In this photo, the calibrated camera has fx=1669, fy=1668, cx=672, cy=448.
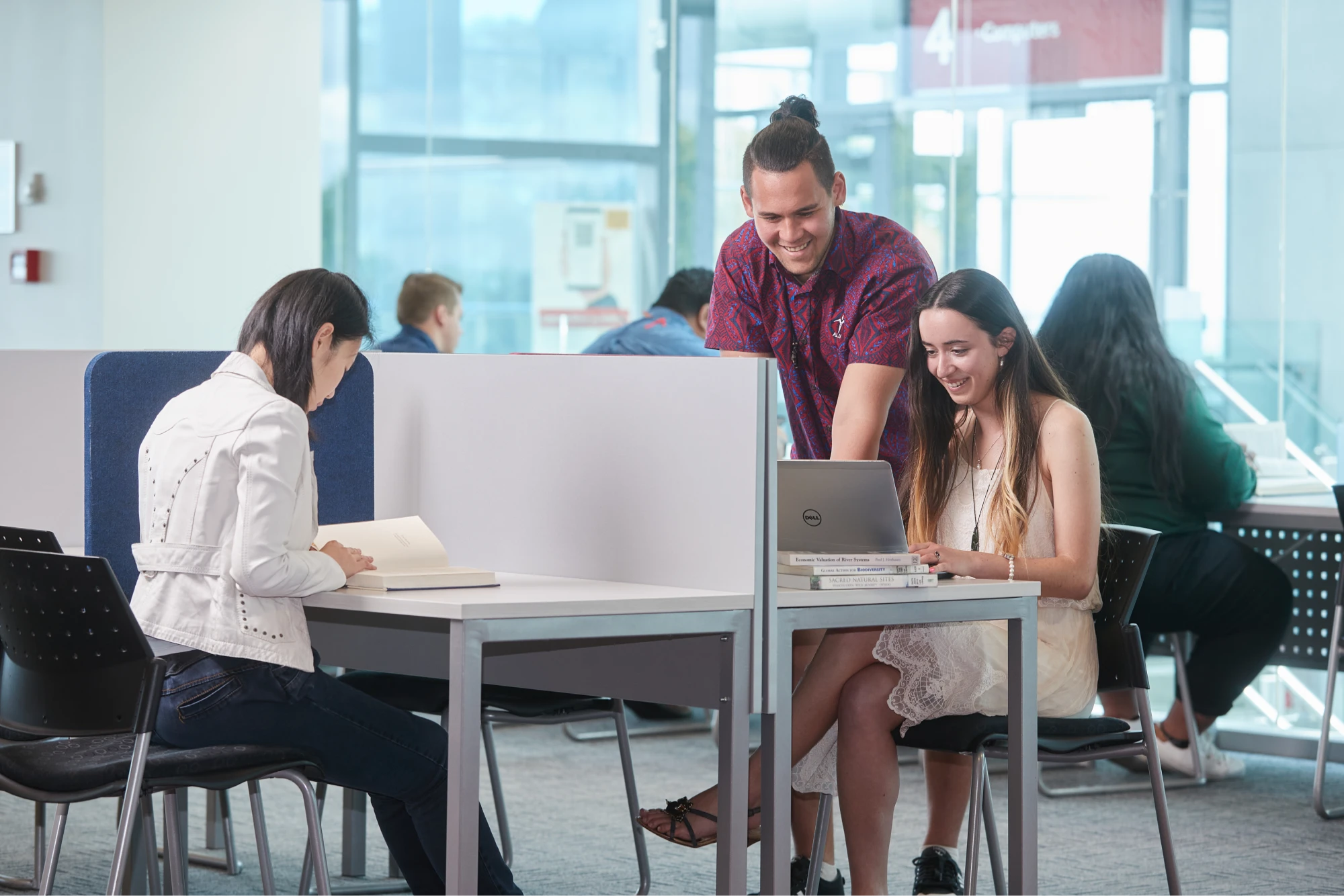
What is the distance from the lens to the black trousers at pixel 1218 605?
408cm

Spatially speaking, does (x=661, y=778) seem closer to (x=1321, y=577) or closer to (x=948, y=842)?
(x=948, y=842)

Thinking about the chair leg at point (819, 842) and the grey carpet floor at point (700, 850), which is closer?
the chair leg at point (819, 842)

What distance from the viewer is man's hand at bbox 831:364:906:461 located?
2.71 meters

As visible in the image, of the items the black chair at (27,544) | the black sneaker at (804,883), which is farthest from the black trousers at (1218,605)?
the black chair at (27,544)

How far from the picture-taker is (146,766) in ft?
7.00

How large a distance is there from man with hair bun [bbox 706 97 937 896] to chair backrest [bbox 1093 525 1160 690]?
0.38 m

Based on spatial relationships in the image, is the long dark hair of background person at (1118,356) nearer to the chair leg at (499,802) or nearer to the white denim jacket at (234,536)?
the chair leg at (499,802)

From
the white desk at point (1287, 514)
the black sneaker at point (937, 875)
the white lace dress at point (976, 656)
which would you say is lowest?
the black sneaker at point (937, 875)

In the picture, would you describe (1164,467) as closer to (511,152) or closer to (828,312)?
(828,312)

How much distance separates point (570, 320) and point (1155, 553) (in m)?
3.07

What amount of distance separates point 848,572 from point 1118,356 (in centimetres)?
185

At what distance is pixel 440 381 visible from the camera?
2.72 meters

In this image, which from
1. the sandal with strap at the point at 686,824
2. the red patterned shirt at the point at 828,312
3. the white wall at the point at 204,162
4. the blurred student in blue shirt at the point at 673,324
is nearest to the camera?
the sandal with strap at the point at 686,824

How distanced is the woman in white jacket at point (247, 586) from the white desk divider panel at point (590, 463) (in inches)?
12.9
